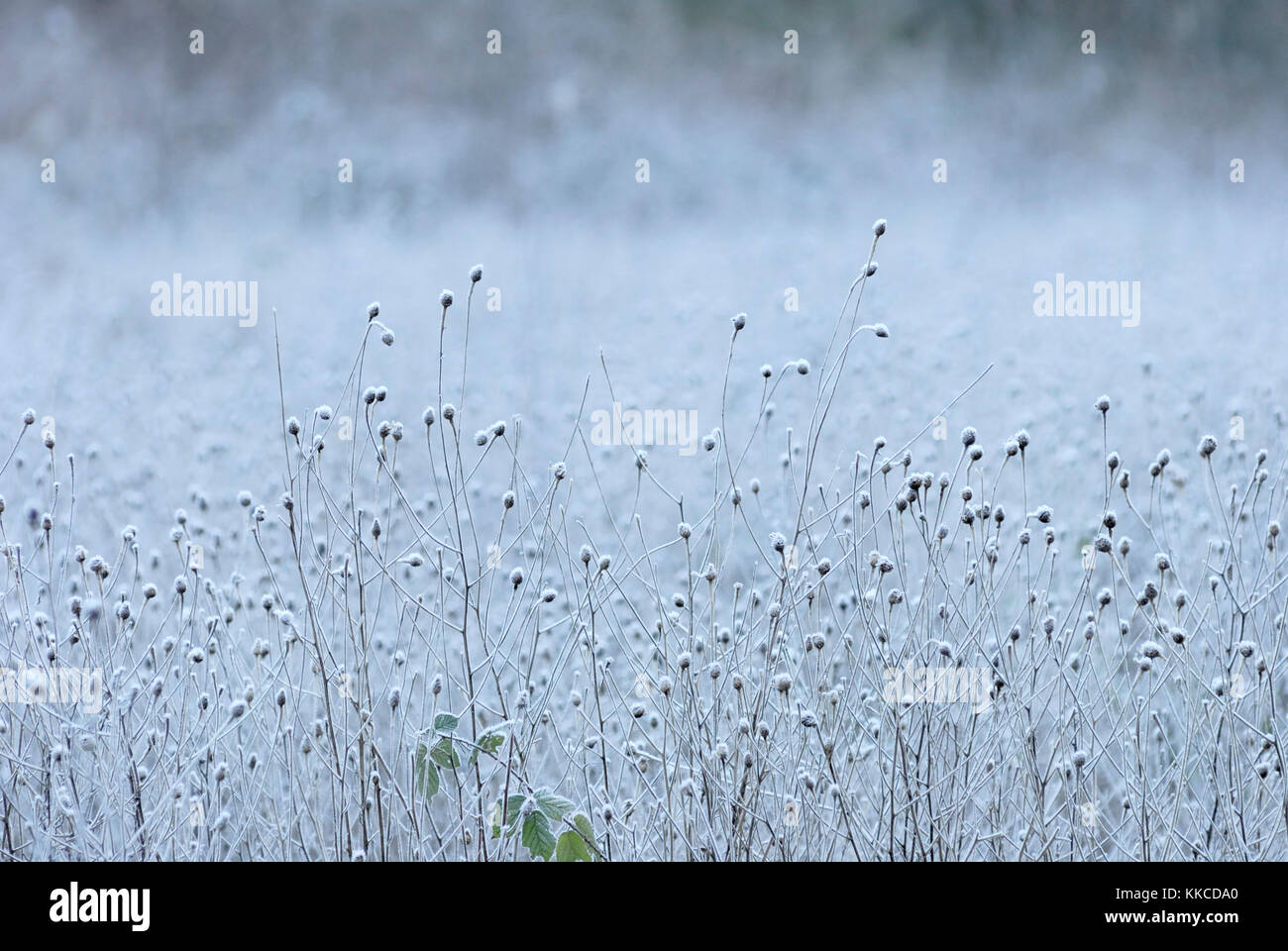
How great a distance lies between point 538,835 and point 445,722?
0.71 ft

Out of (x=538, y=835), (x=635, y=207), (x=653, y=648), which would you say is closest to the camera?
(x=538, y=835)

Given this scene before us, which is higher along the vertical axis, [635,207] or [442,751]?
[635,207]

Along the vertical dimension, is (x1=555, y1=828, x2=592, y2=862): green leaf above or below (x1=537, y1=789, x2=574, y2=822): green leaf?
below

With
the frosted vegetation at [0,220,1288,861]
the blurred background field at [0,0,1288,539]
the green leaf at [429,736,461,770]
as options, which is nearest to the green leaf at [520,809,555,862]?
the frosted vegetation at [0,220,1288,861]

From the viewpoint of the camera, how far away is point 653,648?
169 centimetres

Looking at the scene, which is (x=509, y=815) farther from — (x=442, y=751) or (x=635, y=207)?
(x=635, y=207)

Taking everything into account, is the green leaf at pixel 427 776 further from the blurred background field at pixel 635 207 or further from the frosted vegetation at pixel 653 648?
the blurred background field at pixel 635 207

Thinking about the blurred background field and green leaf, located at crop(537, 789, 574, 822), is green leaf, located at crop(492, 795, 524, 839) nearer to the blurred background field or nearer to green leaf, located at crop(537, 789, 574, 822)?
green leaf, located at crop(537, 789, 574, 822)

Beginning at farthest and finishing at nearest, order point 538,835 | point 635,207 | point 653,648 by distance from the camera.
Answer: point 635,207
point 653,648
point 538,835

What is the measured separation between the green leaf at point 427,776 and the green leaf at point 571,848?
0.21 m

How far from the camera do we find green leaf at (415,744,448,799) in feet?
4.91

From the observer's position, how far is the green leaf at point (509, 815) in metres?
1.51

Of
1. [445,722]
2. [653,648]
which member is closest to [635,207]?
[653,648]

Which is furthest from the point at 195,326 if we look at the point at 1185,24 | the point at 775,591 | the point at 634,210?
the point at 1185,24
